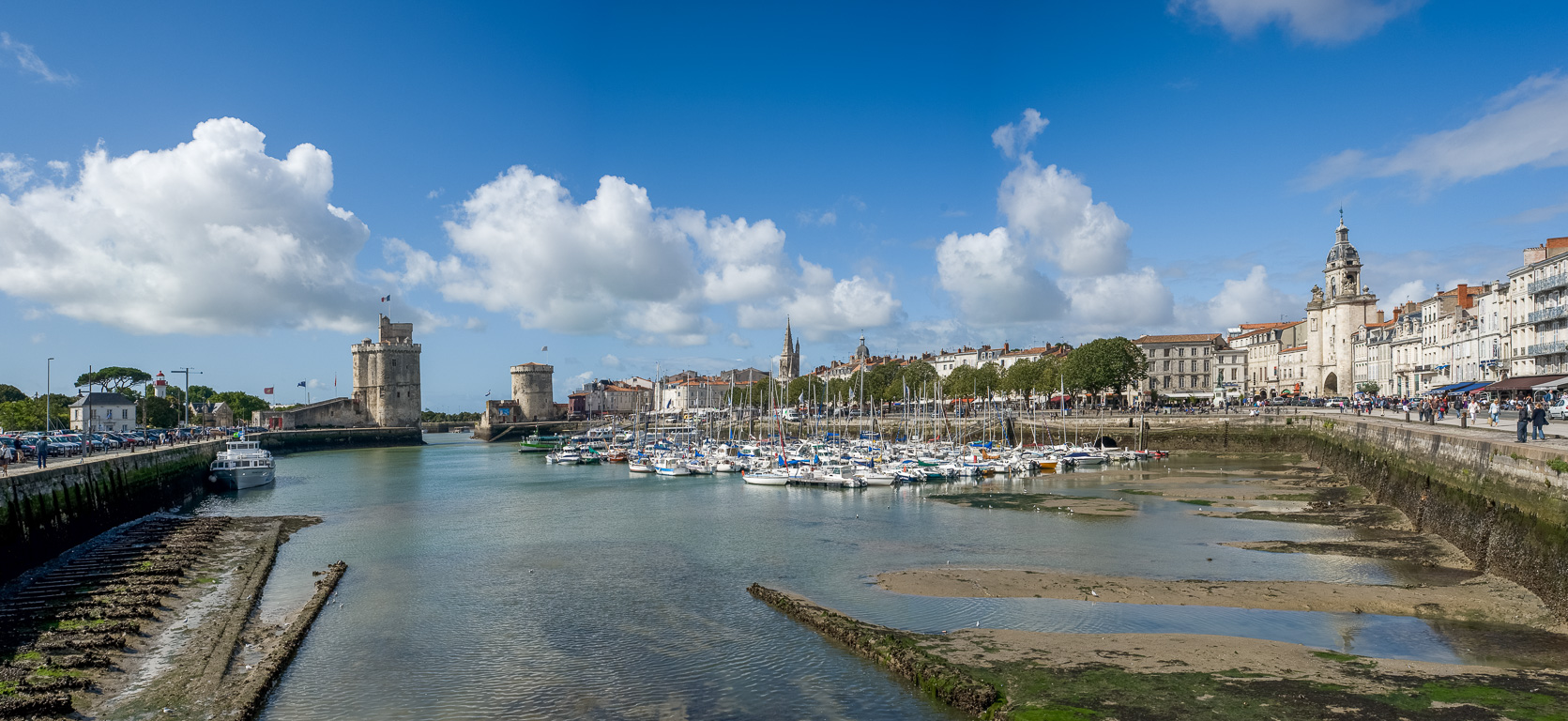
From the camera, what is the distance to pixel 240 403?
362 ft

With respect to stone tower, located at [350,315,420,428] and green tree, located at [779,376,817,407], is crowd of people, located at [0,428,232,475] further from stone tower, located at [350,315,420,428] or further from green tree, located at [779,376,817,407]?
green tree, located at [779,376,817,407]

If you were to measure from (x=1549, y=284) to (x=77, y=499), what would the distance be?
68.3m

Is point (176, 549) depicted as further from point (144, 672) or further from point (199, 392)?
point (199, 392)

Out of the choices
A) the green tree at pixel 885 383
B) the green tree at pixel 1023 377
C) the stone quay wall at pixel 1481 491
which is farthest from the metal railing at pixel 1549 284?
the green tree at pixel 885 383

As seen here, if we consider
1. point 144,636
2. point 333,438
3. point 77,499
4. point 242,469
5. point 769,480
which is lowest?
point 333,438

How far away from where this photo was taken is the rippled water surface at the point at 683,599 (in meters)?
13.3

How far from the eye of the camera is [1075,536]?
25938mm

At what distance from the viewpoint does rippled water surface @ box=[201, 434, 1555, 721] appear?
1329cm

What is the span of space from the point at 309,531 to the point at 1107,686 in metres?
28.1

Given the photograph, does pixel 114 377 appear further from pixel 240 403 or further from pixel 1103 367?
pixel 1103 367

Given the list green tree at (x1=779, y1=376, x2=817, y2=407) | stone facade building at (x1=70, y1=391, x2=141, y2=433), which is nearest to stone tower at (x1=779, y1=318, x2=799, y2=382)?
green tree at (x1=779, y1=376, x2=817, y2=407)

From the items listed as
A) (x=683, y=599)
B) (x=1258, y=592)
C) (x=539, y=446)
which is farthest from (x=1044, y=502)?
(x=539, y=446)

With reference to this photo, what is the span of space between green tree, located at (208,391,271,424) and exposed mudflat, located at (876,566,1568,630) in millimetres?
111372

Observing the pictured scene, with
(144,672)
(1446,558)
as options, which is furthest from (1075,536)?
(144,672)
